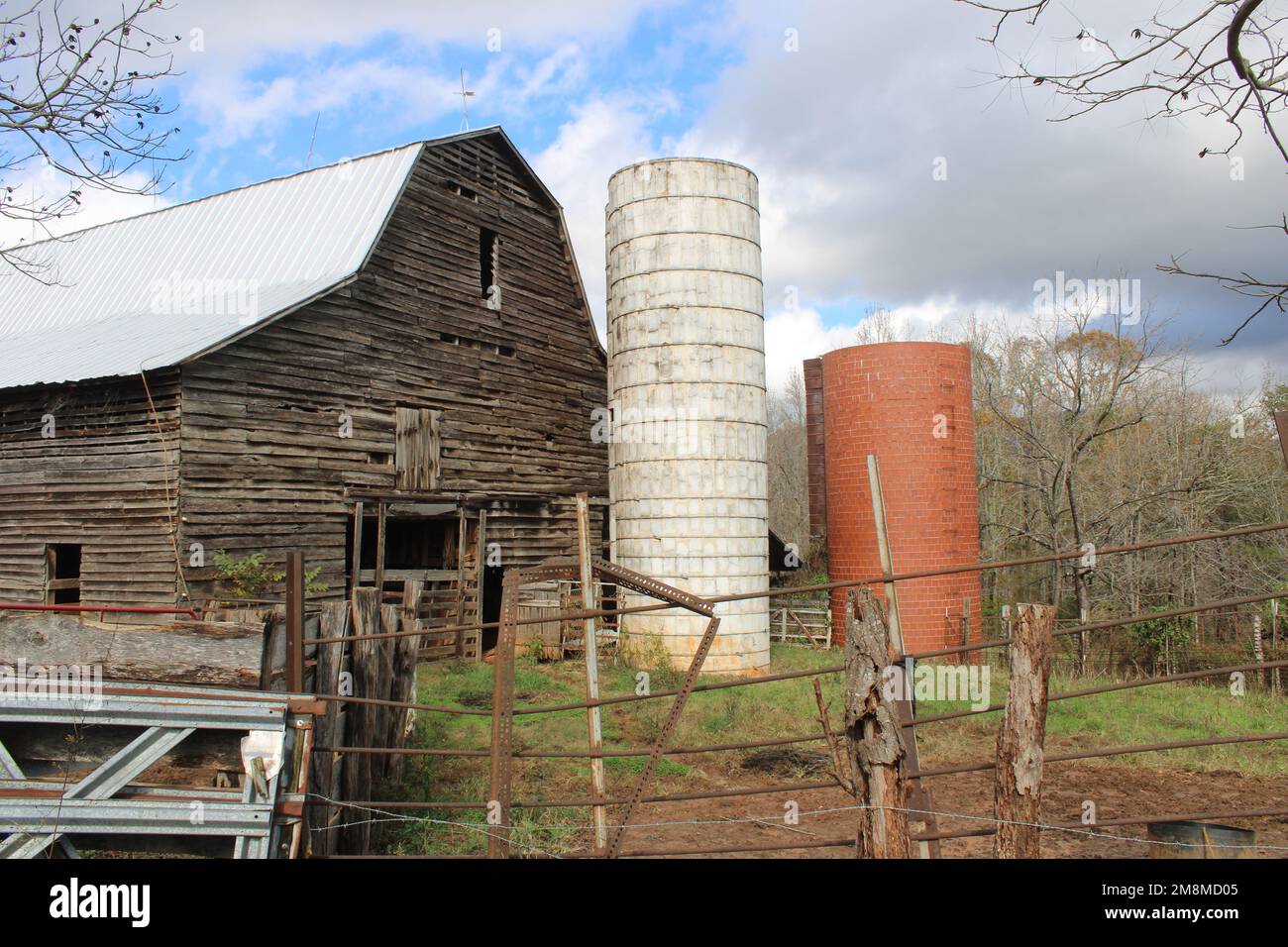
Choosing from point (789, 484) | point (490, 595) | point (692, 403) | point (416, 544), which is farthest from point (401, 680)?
point (789, 484)

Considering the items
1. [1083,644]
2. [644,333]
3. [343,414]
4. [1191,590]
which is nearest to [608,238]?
[644,333]

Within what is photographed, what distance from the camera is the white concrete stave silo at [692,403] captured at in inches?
582

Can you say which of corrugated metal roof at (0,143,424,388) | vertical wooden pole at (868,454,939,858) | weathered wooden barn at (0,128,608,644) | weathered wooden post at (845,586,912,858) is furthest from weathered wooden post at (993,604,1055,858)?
corrugated metal roof at (0,143,424,388)

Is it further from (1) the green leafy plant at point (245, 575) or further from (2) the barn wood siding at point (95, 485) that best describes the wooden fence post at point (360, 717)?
(2) the barn wood siding at point (95, 485)

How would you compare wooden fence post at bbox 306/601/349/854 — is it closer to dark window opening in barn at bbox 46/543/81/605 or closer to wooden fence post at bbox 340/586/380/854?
wooden fence post at bbox 340/586/380/854

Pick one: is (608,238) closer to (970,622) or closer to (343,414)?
(343,414)

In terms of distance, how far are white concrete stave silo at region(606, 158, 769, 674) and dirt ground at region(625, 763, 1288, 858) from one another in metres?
6.04

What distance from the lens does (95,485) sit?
1305 cm

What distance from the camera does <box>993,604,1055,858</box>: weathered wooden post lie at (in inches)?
140

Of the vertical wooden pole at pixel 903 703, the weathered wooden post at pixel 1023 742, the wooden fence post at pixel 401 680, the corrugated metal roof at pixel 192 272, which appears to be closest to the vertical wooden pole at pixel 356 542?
the corrugated metal roof at pixel 192 272

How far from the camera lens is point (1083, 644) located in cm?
1416

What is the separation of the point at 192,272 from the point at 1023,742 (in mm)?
18008

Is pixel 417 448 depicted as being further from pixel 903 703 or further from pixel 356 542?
pixel 903 703

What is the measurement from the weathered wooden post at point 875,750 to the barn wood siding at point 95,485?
11221mm
